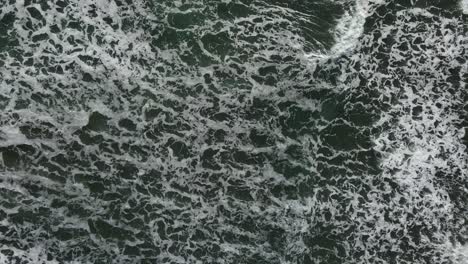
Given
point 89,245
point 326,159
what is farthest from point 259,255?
point 89,245

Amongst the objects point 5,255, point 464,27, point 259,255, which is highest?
point 464,27

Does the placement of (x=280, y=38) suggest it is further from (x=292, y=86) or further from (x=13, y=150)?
(x=13, y=150)

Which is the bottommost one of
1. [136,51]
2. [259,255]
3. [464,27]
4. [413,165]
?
[259,255]

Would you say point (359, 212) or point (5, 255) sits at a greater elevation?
point (359, 212)

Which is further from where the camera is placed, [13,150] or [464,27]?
[464,27]

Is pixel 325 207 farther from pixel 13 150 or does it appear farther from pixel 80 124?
pixel 13 150

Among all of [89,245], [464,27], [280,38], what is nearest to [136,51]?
[280,38]
